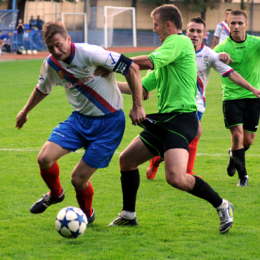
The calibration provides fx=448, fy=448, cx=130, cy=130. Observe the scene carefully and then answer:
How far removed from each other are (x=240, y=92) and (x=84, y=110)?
8.43 ft

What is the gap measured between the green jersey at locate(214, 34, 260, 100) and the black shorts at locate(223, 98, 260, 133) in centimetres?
7

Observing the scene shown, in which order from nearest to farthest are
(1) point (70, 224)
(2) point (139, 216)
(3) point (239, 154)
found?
(1) point (70, 224) < (2) point (139, 216) < (3) point (239, 154)

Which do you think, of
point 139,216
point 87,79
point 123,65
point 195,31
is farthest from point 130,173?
point 195,31

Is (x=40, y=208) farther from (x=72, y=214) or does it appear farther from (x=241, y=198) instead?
(x=241, y=198)

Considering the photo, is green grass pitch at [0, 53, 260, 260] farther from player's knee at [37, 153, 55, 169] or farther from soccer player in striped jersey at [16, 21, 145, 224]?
player's knee at [37, 153, 55, 169]

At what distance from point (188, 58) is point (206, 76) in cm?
179

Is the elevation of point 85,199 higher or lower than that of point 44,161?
lower

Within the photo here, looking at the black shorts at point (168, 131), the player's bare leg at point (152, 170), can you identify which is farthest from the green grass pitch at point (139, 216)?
the black shorts at point (168, 131)

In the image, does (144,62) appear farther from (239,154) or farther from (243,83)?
(239,154)

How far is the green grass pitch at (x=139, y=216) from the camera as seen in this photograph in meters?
3.62

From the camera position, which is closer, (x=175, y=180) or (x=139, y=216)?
(x=175, y=180)

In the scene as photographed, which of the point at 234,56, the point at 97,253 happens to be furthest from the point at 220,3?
the point at 97,253

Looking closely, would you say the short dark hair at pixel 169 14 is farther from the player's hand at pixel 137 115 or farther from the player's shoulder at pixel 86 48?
the player's hand at pixel 137 115

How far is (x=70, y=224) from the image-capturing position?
3.68 meters
